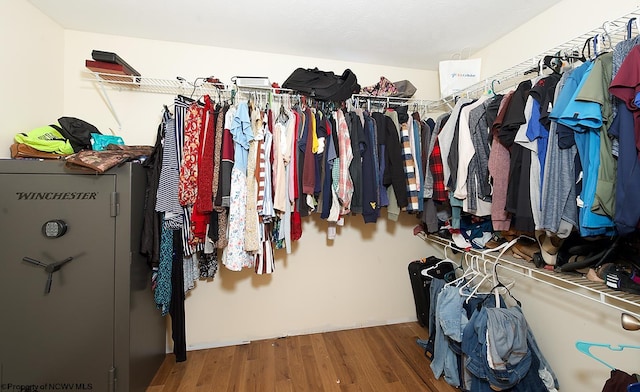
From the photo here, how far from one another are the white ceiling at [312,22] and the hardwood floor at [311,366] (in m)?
2.35

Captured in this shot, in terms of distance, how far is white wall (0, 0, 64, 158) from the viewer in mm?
1379

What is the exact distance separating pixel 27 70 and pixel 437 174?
8.46ft

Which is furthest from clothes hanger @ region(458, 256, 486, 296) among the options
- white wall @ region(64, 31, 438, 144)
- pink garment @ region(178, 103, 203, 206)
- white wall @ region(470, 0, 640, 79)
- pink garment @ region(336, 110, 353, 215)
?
white wall @ region(64, 31, 438, 144)

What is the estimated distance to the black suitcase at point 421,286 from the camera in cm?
215

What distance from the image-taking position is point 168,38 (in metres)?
1.87

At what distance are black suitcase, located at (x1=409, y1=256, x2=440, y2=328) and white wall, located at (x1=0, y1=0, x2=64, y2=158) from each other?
2807mm

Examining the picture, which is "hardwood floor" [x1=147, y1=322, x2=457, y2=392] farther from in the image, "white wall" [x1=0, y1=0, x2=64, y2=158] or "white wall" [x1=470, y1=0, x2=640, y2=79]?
"white wall" [x1=470, y1=0, x2=640, y2=79]

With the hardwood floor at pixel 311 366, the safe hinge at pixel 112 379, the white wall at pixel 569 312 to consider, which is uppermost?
the white wall at pixel 569 312

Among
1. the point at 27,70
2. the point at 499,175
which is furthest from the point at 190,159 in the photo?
the point at 499,175

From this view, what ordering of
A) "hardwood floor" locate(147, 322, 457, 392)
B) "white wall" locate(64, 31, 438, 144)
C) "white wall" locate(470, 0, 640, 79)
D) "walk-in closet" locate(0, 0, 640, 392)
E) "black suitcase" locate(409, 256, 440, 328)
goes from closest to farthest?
"walk-in closet" locate(0, 0, 640, 392), "white wall" locate(470, 0, 640, 79), "hardwood floor" locate(147, 322, 457, 392), "white wall" locate(64, 31, 438, 144), "black suitcase" locate(409, 256, 440, 328)

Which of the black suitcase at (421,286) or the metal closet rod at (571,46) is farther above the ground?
the metal closet rod at (571,46)

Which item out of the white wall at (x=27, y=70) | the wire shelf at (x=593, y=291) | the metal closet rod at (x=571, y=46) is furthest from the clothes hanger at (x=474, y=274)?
the white wall at (x=27, y=70)

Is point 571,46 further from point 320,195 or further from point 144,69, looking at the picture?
point 144,69

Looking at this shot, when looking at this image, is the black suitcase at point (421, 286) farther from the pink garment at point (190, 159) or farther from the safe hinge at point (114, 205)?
the safe hinge at point (114, 205)
